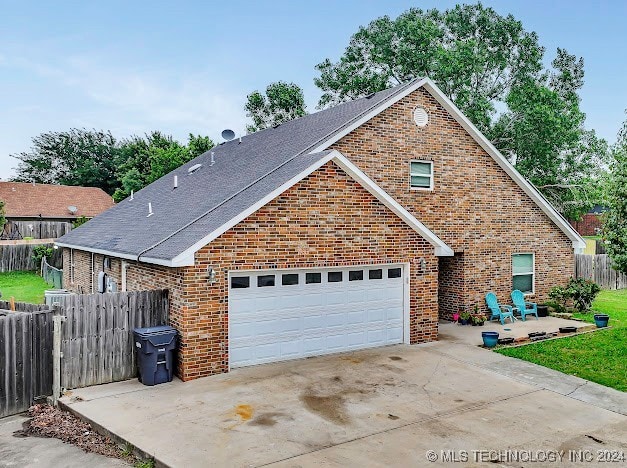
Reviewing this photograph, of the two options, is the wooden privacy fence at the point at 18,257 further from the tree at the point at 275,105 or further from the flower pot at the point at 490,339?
the flower pot at the point at 490,339

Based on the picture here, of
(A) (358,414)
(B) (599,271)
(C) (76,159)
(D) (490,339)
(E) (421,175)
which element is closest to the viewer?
(A) (358,414)

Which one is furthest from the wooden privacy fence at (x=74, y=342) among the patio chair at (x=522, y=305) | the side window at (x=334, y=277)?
the patio chair at (x=522, y=305)

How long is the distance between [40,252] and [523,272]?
26.0 meters

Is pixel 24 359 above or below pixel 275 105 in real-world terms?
below

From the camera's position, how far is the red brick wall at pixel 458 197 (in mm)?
15406

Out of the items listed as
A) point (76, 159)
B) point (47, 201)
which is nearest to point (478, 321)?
point (47, 201)

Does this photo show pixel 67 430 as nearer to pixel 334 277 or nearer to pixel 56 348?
pixel 56 348

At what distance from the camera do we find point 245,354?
11.0 metres

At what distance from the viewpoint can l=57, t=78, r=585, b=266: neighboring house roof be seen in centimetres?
1104

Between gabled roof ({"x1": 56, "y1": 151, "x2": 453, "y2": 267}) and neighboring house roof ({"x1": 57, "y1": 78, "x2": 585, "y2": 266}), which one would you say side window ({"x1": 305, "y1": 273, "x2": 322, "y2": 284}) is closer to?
gabled roof ({"x1": 56, "y1": 151, "x2": 453, "y2": 267})

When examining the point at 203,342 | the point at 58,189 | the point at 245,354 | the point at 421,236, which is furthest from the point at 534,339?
the point at 58,189

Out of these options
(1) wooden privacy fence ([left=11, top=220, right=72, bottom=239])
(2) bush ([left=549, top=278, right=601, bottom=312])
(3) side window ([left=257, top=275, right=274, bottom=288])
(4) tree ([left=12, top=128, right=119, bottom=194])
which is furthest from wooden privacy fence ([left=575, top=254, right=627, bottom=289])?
(4) tree ([left=12, top=128, right=119, bottom=194])

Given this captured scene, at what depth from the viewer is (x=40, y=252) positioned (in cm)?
2989

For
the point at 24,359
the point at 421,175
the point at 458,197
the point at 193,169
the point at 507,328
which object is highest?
the point at 193,169
